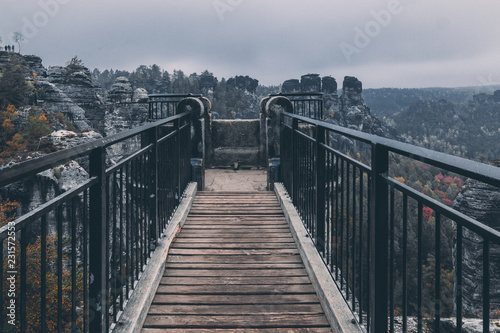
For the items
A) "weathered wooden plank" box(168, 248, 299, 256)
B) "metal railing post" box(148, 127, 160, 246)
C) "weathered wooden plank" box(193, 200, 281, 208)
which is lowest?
"weathered wooden plank" box(168, 248, 299, 256)

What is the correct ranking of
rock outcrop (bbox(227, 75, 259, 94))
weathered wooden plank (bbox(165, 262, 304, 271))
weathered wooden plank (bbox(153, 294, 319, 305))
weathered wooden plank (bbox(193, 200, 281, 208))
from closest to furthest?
weathered wooden plank (bbox(153, 294, 319, 305)) → weathered wooden plank (bbox(165, 262, 304, 271)) → weathered wooden plank (bbox(193, 200, 281, 208)) → rock outcrop (bbox(227, 75, 259, 94))

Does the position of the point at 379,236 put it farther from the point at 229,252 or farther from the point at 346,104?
the point at 346,104

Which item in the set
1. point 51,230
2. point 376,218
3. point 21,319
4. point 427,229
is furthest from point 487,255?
point 427,229

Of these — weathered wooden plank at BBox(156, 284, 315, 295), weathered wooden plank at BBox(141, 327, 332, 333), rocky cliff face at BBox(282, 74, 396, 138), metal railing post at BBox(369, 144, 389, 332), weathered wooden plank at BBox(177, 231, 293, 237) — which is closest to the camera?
metal railing post at BBox(369, 144, 389, 332)

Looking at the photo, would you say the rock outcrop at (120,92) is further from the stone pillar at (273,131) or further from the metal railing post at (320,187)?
the metal railing post at (320,187)

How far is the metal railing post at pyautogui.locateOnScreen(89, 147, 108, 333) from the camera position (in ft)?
7.14

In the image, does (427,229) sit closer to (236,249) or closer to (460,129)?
(236,249)

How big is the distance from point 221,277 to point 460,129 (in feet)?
478

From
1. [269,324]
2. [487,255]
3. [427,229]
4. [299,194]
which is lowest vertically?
[427,229]

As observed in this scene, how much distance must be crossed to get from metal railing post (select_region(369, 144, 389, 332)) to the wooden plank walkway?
73 cm

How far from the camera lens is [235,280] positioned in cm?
353

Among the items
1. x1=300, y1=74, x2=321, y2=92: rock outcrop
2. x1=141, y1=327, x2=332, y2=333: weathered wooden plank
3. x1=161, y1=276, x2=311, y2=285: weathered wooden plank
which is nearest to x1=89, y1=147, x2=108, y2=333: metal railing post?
x1=141, y1=327, x2=332, y2=333: weathered wooden plank

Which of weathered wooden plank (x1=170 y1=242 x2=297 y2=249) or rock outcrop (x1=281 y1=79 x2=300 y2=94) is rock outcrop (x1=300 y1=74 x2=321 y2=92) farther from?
weathered wooden plank (x1=170 y1=242 x2=297 y2=249)

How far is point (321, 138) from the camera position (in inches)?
151
